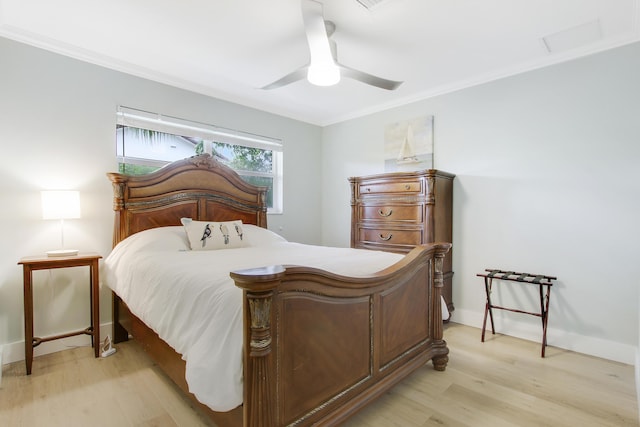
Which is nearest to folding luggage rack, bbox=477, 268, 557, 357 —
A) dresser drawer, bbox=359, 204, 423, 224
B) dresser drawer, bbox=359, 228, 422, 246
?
dresser drawer, bbox=359, 228, 422, 246

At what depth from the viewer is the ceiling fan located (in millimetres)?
1927

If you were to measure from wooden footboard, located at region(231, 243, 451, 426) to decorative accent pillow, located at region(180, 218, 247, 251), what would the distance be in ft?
5.12

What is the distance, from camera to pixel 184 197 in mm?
3086

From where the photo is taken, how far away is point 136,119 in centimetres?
294

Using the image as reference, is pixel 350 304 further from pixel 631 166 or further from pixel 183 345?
pixel 631 166

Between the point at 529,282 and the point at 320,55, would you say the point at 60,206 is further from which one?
the point at 529,282

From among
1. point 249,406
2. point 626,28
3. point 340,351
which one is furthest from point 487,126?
point 249,406

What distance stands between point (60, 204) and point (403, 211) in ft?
9.68

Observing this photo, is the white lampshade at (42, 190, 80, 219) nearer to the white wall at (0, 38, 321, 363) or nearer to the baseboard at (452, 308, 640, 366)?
the white wall at (0, 38, 321, 363)

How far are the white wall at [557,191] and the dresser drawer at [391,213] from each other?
0.53 meters

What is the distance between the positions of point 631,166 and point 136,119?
4.17 metres

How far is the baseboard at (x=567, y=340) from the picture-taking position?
2.37 metres

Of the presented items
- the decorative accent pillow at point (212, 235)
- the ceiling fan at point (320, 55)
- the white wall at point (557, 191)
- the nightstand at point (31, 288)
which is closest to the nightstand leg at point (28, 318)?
the nightstand at point (31, 288)

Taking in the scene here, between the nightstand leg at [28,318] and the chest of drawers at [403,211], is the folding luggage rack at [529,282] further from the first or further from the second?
the nightstand leg at [28,318]
